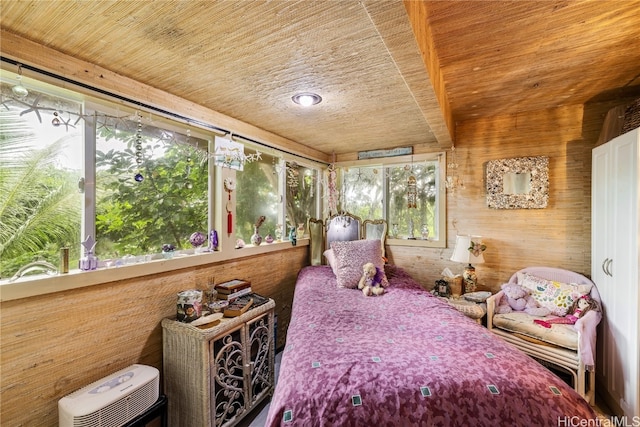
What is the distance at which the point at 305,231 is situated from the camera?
3514 millimetres

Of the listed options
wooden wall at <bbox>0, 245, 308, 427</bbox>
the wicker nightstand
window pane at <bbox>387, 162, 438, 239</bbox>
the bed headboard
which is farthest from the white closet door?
wooden wall at <bbox>0, 245, 308, 427</bbox>

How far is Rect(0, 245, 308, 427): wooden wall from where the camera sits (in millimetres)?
1199

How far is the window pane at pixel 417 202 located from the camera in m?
3.26

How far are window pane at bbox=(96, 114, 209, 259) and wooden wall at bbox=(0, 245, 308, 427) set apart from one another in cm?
28

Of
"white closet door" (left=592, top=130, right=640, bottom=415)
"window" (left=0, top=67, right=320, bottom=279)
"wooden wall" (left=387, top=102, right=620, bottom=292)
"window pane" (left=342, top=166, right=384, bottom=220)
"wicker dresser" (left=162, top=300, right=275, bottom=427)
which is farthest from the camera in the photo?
"window pane" (left=342, top=166, right=384, bottom=220)

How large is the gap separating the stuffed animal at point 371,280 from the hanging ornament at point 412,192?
121cm

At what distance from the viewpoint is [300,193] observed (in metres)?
3.45

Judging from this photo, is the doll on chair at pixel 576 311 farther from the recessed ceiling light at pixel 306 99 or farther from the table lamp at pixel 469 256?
the recessed ceiling light at pixel 306 99

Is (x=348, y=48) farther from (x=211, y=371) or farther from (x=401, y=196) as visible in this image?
(x=401, y=196)

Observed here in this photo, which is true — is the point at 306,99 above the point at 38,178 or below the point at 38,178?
above

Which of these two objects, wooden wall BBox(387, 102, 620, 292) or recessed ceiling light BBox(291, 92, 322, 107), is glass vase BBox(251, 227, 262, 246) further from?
wooden wall BBox(387, 102, 620, 292)

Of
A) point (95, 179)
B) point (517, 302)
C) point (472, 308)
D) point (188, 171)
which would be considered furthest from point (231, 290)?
point (517, 302)

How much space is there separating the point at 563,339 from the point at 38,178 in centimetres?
365

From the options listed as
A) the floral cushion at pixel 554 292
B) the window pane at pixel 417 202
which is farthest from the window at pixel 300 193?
the floral cushion at pixel 554 292
